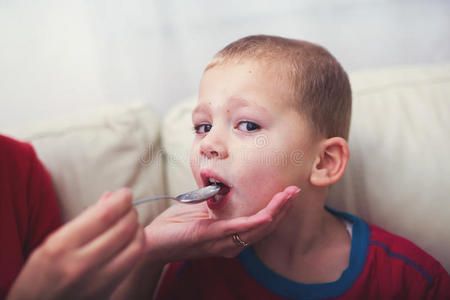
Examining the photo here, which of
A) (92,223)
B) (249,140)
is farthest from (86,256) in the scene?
(249,140)

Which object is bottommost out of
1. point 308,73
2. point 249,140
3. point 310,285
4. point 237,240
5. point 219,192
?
point 310,285

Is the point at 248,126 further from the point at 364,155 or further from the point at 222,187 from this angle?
the point at 364,155

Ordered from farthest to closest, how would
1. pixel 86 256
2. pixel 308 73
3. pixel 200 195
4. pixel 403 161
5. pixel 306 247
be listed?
pixel 403 161
pixel 306 247
pixel 308 73
pixel 200 195
pixel 86 256

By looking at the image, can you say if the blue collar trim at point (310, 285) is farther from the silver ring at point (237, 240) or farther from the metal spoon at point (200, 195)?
the metal spoon at point (200, 195)

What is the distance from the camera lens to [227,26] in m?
1.48

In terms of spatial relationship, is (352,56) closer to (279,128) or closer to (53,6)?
(279,128)

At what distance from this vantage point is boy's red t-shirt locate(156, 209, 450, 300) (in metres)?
0.90

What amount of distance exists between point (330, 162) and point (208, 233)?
34 centimetres

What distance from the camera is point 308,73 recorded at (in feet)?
2.85

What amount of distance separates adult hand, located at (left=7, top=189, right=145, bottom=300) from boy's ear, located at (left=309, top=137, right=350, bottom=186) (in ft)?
1.50

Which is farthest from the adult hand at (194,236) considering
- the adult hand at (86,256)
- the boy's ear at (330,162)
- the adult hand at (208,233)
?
the adult hand at (86,256)

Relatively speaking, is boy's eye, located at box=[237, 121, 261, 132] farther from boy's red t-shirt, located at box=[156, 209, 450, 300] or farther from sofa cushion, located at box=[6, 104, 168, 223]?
sofa cushion, located at box=[6, 104, 168, 223]

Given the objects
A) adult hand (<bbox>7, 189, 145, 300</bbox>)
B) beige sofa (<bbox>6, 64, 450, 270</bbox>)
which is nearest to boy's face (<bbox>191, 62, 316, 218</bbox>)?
adult hand (<bbox>7, 189, 145, 300</bbox>)

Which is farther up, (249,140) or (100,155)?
(249,140)
